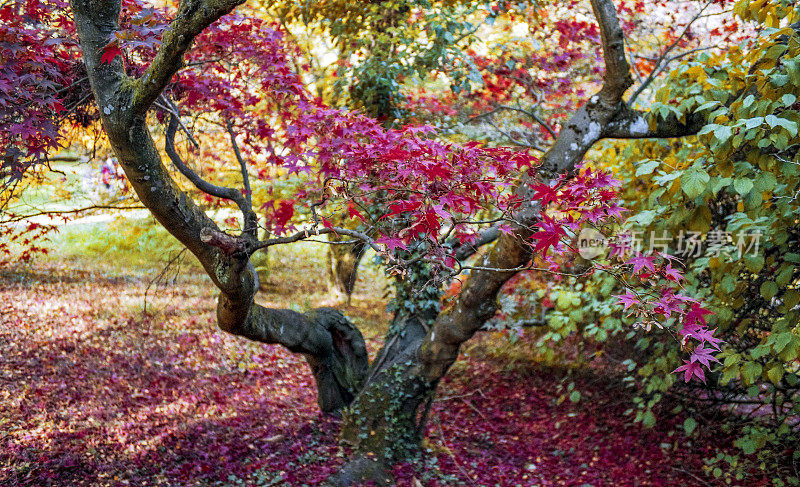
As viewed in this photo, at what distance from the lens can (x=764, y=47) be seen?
259cm

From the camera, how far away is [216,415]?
5.16m

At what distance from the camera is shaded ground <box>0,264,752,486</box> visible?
162 inches

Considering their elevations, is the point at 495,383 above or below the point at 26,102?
below

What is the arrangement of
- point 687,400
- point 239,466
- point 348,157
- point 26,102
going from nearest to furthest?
point 26,102 < point 348,157 < point 239,466 < point 687,400

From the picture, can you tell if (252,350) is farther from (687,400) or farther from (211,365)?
(687,400)

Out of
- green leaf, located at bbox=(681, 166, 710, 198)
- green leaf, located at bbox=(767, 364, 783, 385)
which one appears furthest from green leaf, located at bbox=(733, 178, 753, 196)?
green leaf, located at bbox=(767, 364, 783, 385)

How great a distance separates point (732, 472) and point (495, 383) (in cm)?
311

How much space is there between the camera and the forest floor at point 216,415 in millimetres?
4137

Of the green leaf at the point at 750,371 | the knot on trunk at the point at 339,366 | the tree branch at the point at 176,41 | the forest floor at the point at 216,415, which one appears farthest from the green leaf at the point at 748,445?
the tree branch at the point at 176,41

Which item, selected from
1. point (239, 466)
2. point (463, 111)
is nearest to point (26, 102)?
point (239, 466)

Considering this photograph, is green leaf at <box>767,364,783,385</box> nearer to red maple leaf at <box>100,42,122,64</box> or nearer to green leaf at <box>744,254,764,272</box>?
green leaf at <box>744,254,764,272</box>

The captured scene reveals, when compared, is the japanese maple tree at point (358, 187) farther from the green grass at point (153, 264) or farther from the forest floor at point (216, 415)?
the green grass at point (153, 264)

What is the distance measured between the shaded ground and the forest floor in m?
0.02

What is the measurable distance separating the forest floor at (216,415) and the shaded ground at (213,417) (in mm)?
16
